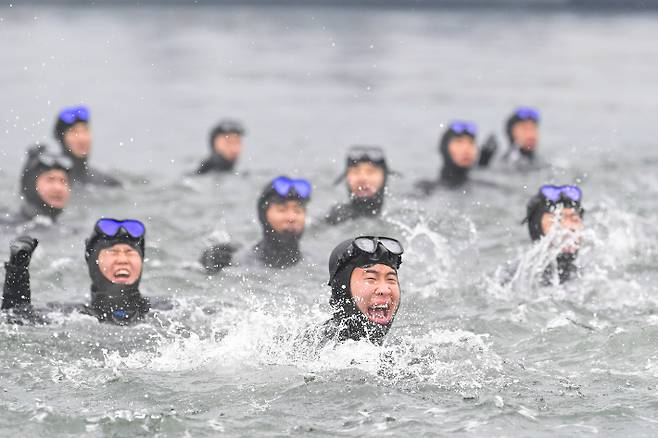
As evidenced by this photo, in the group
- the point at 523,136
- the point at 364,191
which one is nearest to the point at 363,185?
the point at 364,191

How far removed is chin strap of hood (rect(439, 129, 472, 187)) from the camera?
18.5 meters

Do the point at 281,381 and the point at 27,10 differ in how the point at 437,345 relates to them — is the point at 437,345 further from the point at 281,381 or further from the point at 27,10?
the point at 27,10

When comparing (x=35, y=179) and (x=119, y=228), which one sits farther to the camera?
(x=35, y=179)

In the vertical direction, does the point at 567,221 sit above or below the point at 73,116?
below

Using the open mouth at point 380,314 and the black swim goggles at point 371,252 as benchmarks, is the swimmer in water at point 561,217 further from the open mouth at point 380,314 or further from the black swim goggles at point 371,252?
the open mouth at point 380,314

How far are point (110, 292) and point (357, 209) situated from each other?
5640 millimetres

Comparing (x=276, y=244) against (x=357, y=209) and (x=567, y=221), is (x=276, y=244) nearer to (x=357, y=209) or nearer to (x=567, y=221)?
(x=357, y=209)

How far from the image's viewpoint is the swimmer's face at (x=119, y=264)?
444 inches

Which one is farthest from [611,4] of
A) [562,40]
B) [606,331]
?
[606,331]

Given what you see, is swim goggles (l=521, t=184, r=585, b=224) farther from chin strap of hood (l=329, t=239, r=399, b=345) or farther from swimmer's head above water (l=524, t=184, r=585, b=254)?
chin strap of hood (l=329, t=239, r=399, b=345)

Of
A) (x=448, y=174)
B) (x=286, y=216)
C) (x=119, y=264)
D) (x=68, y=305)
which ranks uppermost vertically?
(x=448, y=174)

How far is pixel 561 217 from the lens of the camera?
13.2m

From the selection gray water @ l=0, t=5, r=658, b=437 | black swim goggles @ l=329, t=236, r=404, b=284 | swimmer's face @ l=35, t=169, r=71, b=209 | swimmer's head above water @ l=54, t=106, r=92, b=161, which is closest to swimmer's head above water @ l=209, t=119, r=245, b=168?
gray water @ l=0, t=5, r=658, b=437

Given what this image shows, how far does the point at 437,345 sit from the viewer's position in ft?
36.0
